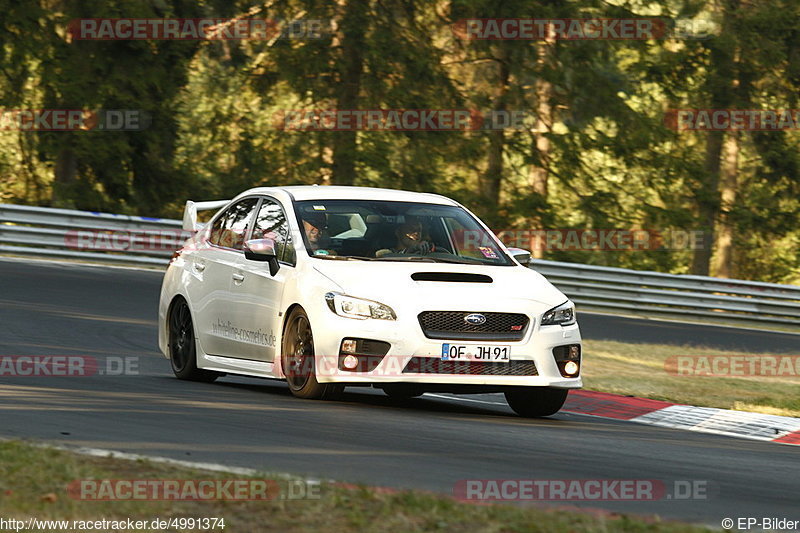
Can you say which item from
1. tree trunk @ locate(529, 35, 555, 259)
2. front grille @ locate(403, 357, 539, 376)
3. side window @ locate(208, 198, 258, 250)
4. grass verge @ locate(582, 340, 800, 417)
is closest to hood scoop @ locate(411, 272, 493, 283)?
front grille @ locate(403, 357, 539, 376)

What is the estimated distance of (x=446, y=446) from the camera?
7828 millimetres

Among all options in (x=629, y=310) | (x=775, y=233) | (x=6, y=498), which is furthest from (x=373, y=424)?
(x=775, y=233)

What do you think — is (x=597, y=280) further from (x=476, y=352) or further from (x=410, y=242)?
(x=476, y=352)

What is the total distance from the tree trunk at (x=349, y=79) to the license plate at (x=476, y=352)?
69.7 ft

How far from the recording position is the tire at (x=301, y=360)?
955 centimetres

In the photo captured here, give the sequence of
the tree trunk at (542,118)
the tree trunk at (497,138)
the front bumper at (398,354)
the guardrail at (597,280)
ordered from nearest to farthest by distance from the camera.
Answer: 1. the front bumper at (398,354)
2. the guardrail at (597,280)
3. the tree trunk at (542,118)
4. the tree trunk at (497,138)

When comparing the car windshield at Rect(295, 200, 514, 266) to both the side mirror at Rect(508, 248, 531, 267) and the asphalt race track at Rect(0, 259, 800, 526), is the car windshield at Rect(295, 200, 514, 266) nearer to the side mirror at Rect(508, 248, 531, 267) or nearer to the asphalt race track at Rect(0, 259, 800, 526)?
the side mirror at Rect(508, 248, 531, 267)

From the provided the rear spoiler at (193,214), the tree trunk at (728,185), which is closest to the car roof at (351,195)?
the rear spoiler at (193,214)

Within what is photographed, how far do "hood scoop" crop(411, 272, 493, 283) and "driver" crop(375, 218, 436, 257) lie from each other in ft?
1.99

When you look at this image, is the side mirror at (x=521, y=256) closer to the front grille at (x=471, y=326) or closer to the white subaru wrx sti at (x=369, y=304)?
the white subaru wrx sti at (x=369, y=304)

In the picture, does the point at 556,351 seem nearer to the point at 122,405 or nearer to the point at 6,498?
the point at 122,405

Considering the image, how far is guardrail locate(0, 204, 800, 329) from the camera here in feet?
77.9

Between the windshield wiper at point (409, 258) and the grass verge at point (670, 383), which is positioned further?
the grass verge at point (670, 383)

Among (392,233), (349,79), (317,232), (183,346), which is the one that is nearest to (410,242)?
(392,233)
